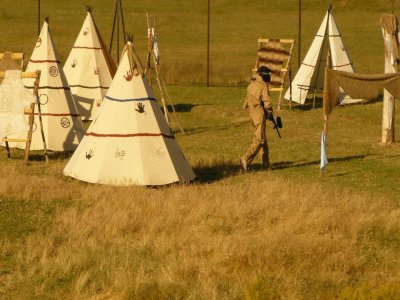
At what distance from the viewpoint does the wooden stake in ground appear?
25.8 metres

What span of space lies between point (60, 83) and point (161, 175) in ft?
23.1

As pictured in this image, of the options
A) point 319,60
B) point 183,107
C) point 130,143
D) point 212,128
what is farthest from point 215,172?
point 319,60

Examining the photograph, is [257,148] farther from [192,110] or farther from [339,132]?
[192,110]

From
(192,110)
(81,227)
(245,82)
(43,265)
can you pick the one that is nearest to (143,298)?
(43,265)

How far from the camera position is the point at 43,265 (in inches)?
563

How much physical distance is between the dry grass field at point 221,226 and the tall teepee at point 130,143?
418 mm

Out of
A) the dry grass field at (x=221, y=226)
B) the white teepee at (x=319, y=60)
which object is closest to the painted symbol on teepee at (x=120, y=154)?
the dry grass field at (x=221, y=226)

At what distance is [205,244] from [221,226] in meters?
1.36

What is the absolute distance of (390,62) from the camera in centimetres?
2586

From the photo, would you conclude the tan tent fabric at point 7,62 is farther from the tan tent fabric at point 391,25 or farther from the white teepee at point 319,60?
the white teepee at point 319,60

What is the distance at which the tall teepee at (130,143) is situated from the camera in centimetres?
1972

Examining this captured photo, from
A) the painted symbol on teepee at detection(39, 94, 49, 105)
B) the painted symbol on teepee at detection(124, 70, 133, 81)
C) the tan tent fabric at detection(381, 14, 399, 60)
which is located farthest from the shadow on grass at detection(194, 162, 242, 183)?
the tan tent fabric at detection(381, 14, 399, 60)

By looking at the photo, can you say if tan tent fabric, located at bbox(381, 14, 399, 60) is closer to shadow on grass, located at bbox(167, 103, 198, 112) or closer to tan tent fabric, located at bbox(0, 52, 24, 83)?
tan tent fabric, located at bbox(0, 52, 24, 83)

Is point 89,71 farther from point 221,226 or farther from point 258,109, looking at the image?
point 221,226
